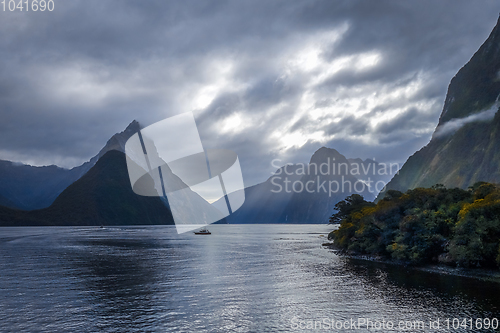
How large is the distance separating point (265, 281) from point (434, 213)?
1467 inches

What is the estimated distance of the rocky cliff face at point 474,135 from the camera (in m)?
135

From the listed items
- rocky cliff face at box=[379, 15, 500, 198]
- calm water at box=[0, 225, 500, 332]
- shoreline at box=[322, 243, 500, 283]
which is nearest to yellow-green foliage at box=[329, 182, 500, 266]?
shoreline at box=[322, 243, 500, 283]

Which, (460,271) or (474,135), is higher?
(474,135)

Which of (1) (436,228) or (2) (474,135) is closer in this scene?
(1) (436,228)

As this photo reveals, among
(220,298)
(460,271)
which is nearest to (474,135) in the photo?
(460,271)

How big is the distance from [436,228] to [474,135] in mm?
134009

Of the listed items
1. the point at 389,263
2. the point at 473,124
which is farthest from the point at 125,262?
the point at 473,124

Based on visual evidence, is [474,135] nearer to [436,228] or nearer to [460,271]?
[436,228]

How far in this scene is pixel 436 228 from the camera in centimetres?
5988

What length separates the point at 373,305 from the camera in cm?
3462

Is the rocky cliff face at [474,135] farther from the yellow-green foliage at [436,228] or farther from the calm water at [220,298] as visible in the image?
the calm water at [220,298]

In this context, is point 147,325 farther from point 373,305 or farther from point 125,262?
point 125,262

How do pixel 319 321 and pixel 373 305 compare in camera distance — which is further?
pixel 373 305

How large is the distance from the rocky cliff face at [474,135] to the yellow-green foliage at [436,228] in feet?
238
